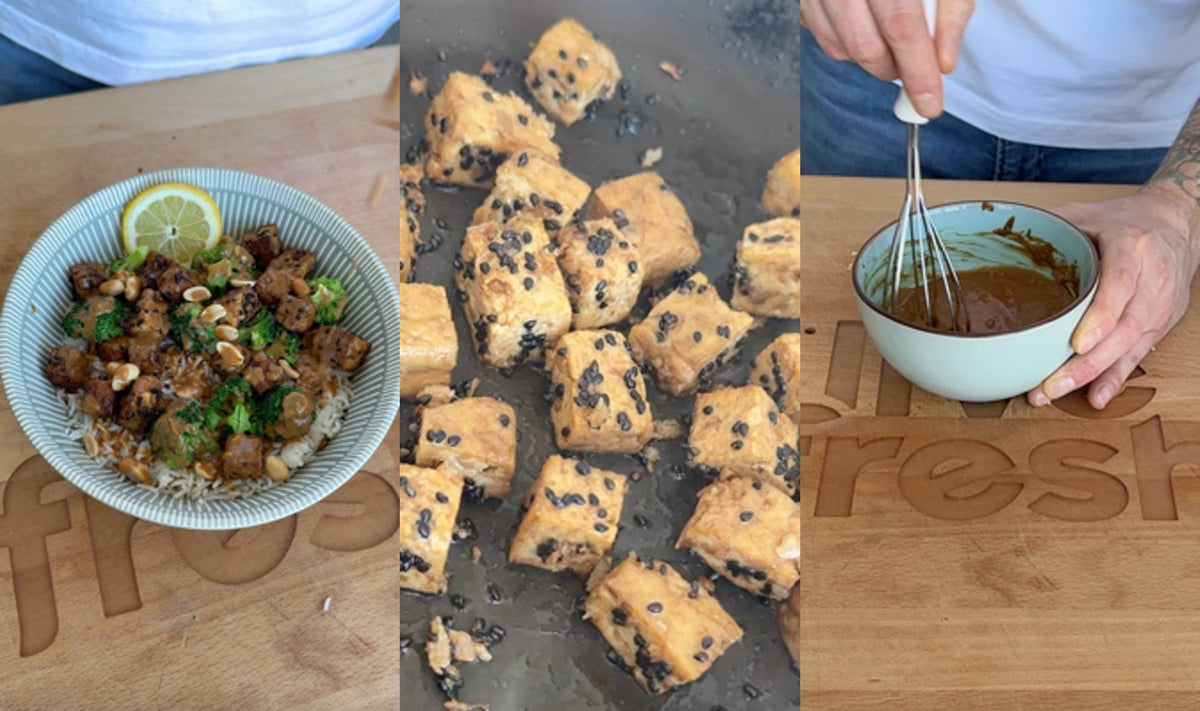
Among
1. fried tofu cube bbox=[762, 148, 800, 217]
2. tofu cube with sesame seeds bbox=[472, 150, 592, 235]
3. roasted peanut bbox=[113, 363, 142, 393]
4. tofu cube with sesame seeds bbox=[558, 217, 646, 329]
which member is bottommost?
roasted peanut bbox=[113, 363, 142, 393]

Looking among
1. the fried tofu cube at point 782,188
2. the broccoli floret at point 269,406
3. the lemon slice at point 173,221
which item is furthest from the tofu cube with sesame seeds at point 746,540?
the lemon slice at point 173,221

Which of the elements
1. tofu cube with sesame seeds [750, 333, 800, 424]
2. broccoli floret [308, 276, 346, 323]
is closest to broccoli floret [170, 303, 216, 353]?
broccoli floret [308, 276, 346, 323]

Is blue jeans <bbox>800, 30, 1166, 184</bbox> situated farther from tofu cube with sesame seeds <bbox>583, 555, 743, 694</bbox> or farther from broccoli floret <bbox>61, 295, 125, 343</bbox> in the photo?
tofu cube with sesame seeds <bbox>583, 555, 743, 694</bbox>

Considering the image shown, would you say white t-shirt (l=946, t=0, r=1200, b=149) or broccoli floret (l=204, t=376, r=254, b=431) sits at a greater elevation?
white t-shirt (l=946, t=0, r=1200, b=149)

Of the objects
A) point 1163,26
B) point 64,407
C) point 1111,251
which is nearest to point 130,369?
point 64,407

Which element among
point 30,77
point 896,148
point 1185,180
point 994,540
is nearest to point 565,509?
point 994,540

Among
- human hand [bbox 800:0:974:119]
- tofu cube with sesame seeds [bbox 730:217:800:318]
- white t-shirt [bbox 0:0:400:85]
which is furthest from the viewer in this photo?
white t-shirt [bbox 0:0:400:85]
